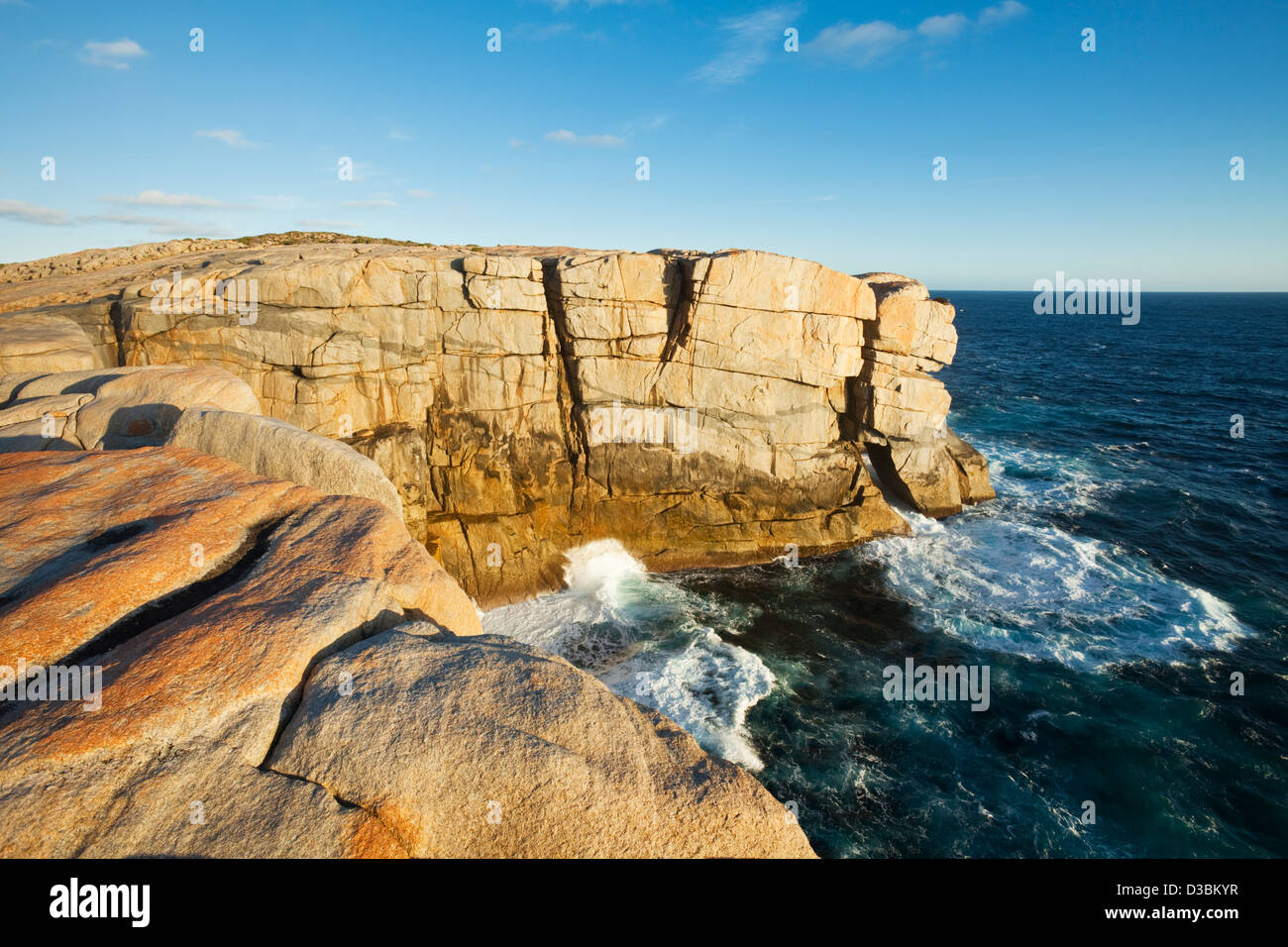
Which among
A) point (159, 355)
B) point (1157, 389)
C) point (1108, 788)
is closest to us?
point (1108, 788)

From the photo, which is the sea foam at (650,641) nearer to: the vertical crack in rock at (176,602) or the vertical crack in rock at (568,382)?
the vertical crack in rock at (568,382)

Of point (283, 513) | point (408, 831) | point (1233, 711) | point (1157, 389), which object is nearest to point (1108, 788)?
point (1233, 711)

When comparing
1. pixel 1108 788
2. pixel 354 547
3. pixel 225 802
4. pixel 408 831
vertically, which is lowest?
pixel 1108 788

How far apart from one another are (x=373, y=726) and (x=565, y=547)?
20.2m

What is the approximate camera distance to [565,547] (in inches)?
Answer: 1064

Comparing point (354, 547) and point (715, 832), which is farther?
point (354, 547)

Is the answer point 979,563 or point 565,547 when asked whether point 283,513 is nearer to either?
point 565,547
